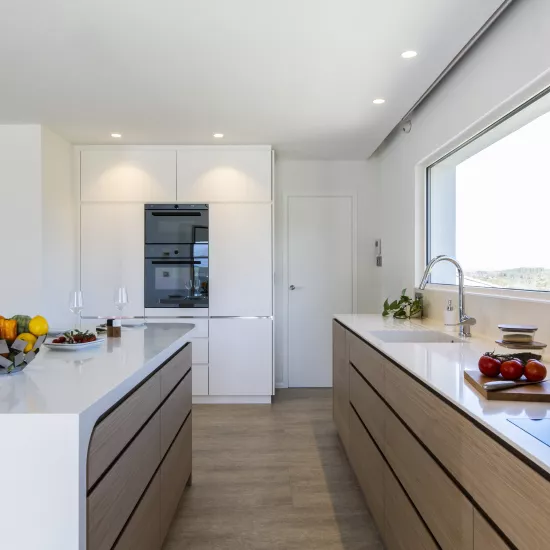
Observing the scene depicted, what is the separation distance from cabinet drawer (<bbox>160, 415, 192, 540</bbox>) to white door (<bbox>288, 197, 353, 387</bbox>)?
8.08ft

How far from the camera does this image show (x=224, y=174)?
167 inches

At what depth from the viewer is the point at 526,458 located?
2.72 feet

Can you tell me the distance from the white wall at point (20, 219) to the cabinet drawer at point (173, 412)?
6.69 feet

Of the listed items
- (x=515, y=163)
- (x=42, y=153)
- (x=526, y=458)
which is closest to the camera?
(x=526, y=458)

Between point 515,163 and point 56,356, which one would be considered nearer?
point 56,356

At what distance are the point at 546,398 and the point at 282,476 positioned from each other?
1917 millimetres

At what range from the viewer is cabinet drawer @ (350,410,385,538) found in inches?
77.0

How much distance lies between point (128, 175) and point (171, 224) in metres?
0.62

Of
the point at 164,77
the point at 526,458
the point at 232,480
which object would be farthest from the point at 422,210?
the point at 526,458

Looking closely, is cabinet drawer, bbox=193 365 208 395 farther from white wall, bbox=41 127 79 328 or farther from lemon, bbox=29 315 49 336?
lemon, bbox=29 315 49 336

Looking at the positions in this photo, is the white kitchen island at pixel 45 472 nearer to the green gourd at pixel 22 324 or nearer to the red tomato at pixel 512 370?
the green gourd at pixel 22 324

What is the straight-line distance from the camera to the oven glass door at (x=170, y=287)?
4.24 metres

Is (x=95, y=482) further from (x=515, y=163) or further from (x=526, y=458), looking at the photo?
(x=515, y=163)

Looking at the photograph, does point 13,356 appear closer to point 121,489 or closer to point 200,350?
point 121,489
